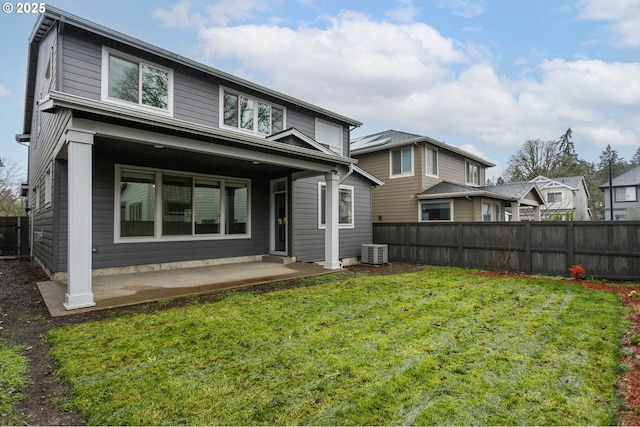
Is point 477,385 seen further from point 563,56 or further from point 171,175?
point 563,56

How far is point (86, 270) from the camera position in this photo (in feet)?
15.5

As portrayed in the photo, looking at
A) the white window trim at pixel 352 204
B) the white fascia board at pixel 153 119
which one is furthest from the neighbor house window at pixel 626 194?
the white fascia board at pixel 153 119

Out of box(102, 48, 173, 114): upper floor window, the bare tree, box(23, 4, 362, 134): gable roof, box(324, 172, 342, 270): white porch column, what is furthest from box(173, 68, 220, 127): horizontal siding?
the bare tree

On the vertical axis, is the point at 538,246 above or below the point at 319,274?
above

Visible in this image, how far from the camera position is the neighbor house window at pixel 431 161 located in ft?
47.1

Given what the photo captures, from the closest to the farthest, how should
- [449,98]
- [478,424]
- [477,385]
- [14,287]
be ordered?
[478,424] → [477,385] → [14,287] → [449,98]

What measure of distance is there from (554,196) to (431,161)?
19.3 meters

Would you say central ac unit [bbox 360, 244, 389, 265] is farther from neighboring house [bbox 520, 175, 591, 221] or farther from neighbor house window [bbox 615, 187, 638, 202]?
neighbor house window [bbox 615, 187, 638, 202]

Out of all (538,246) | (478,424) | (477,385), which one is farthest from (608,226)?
(478,424)

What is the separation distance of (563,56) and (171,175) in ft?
50.9

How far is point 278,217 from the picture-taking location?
1016 cm

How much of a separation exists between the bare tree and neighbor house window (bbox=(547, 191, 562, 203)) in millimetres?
39355

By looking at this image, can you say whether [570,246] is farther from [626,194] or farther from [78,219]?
[626,194]

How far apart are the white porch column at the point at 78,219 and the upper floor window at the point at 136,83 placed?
3185 mm
